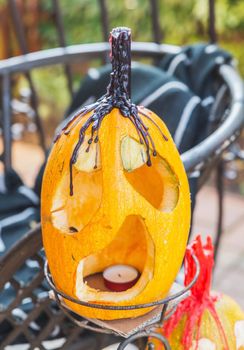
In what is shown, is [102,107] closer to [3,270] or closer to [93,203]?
[93,203]

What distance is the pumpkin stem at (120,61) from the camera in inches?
30.6

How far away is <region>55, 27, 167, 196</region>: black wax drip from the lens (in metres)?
0.78

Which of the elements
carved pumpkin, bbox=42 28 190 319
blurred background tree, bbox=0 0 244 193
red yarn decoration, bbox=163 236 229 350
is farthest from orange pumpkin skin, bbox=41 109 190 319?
blurred background tree, bbox=0 0 244 193

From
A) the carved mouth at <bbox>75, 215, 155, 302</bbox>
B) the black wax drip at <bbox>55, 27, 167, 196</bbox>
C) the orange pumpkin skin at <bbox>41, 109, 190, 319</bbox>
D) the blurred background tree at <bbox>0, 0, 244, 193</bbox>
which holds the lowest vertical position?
the blurred background tree at <bbox>0, 0, 244, 193</bbox>

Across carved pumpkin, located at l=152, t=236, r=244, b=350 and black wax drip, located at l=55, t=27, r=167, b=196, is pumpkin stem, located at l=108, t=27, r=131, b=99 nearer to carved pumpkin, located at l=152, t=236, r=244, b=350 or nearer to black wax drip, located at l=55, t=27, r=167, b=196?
black wax drip, located at l=55, t=27, r=167, b=196

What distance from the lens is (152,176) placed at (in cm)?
90

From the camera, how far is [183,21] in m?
3.21

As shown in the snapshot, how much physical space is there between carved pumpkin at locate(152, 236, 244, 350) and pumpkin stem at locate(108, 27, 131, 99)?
0.28 metres

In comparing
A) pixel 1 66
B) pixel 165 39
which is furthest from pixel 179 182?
pixel 165 39

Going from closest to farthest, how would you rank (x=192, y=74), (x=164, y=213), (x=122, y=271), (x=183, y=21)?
(x=164, y=213) → (x=122, y=271) → (x=192, y=74) → (x=183, y=21)

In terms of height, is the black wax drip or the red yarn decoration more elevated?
the black wax drip

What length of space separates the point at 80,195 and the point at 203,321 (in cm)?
29

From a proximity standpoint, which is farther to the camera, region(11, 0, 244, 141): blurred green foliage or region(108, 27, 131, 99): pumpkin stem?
region(11, 0, 244, 141): blurred green foliage

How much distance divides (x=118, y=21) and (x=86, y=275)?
261 centimetres
